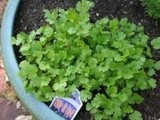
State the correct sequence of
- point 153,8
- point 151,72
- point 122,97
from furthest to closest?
1. point 153,8
2. point 151,72
3. point 122,97

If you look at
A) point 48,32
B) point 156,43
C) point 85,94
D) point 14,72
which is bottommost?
point 14,72

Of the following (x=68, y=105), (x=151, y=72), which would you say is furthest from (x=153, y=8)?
(x=68, y=105)

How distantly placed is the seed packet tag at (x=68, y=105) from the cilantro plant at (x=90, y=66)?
4 centimetres

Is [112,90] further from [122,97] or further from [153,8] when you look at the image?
[153,8]

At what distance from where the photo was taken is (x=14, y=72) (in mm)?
1819

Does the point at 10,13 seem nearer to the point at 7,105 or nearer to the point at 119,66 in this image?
the point at 7,105

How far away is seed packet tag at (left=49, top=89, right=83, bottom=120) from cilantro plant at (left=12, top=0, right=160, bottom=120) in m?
0.04

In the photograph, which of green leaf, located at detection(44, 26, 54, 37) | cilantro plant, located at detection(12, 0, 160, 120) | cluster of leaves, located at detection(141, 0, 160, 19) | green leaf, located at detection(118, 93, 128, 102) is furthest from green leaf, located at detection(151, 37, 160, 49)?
green leaf, located at detection(44, 26, 54, 37)

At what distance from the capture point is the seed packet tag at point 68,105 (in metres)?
1.71

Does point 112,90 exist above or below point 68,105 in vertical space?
above

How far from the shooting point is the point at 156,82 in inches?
72.1

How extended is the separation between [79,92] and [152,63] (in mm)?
303

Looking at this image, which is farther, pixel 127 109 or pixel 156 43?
pixel 156 43

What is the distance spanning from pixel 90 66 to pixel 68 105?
0.19 meters
